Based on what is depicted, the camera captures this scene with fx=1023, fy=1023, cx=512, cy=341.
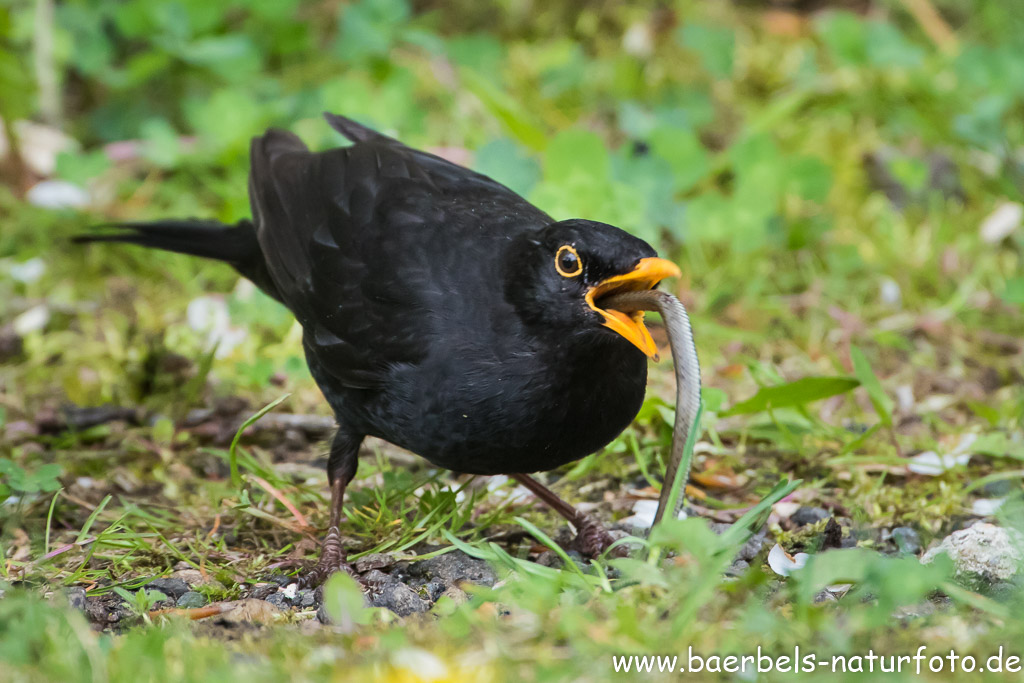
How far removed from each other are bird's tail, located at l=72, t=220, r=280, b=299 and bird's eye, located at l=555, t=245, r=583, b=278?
65.5 inches

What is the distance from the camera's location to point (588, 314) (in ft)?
10.5

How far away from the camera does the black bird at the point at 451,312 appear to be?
322 centimetres

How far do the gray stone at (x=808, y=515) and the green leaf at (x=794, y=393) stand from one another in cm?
44

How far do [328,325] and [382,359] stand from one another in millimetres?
385

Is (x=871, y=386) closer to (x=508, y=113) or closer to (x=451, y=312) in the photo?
(x=451, y=312)

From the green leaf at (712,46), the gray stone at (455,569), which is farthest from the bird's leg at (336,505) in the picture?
the green leaf at (712,46)

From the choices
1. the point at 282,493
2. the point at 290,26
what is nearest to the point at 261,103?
the point at 290,26

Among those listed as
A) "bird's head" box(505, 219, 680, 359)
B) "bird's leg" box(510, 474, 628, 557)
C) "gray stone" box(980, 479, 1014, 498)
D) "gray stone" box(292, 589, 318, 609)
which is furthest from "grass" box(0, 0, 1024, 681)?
"bird's head" box(505, 219, 680, 359)

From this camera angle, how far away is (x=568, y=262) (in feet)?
10.5

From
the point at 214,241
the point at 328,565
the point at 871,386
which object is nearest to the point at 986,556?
Answer: the point at 871,386

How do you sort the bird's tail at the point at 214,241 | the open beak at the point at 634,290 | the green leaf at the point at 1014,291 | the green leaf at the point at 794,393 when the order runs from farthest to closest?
the green leaf at the point at 1014,291 → the bird's tail at the point at 214,241 → the green leaf at the point at 794,393 → the open beak at the point at 634,290

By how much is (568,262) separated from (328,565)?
1.30m

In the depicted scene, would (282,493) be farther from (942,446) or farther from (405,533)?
(942,446)

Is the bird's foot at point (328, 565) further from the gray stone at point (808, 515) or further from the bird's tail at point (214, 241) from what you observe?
the gray stone at point (808, 515)
